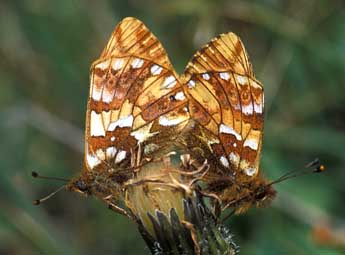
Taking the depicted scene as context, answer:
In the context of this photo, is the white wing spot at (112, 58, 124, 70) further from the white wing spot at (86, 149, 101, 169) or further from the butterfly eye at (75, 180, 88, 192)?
the butterfly eye at (75, 180, 88, 192)

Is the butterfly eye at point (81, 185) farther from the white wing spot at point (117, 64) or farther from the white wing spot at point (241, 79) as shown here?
the white wing spot at point (241, 79)

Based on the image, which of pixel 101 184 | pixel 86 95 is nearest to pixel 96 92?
pixel 101 184

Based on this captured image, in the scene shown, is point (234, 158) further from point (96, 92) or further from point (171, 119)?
point (96, 92)

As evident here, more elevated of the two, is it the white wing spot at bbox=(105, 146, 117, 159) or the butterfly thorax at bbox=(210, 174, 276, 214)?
the white wing spot at bbox=(105, 146, 117, 159)

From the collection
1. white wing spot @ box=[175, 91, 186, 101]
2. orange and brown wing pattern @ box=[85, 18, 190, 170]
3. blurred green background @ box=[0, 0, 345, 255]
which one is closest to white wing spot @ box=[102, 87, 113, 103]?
orange and brown wing pattern @ box=[85, 18, 190, 170]

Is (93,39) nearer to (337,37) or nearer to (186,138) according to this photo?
(337,37)

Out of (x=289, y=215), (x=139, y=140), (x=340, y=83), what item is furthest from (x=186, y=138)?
(x=340, y=83)
